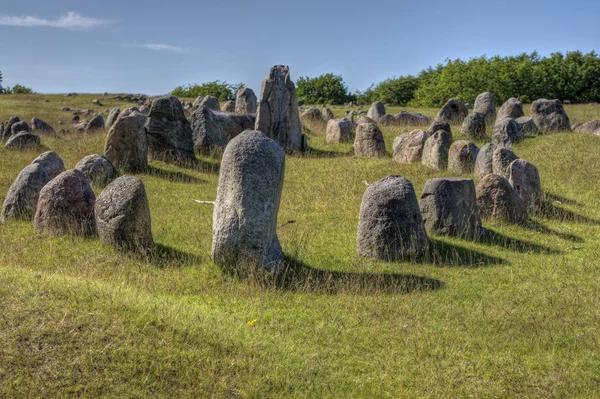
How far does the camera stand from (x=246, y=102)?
117ft

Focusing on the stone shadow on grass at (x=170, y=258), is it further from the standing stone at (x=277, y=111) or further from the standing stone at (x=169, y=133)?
the standing stone at (x=277, y=111)

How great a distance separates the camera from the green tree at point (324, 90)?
62969 mm

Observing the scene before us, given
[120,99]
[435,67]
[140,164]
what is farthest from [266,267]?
[435,67]

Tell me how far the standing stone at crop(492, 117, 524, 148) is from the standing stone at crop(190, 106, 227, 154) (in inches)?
429

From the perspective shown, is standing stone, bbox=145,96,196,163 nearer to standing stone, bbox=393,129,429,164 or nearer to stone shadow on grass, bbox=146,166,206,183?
stone shadow on grass, bbox=146,166,206,183

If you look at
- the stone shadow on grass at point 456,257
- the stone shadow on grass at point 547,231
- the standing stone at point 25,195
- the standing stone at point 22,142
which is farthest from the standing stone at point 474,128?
the standing stone at point 22,142

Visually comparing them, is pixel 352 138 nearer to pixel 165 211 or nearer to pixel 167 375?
pixel 165 211

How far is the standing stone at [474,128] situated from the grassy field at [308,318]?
39.8 ft

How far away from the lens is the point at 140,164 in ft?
69.5

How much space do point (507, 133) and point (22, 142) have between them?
20207 mm

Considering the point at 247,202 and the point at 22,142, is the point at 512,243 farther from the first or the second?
the point at 22,142

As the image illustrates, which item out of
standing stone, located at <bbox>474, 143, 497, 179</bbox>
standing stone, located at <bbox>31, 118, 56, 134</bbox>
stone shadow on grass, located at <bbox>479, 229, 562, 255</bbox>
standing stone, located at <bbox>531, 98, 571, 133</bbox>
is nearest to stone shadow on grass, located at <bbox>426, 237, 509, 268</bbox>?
stone shadow on grass, located at <bbox>479, 229, 562, 255</bbox>

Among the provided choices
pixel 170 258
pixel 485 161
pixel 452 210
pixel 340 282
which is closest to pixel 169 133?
pixel 485 161

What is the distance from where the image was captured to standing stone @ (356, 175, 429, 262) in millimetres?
12828
